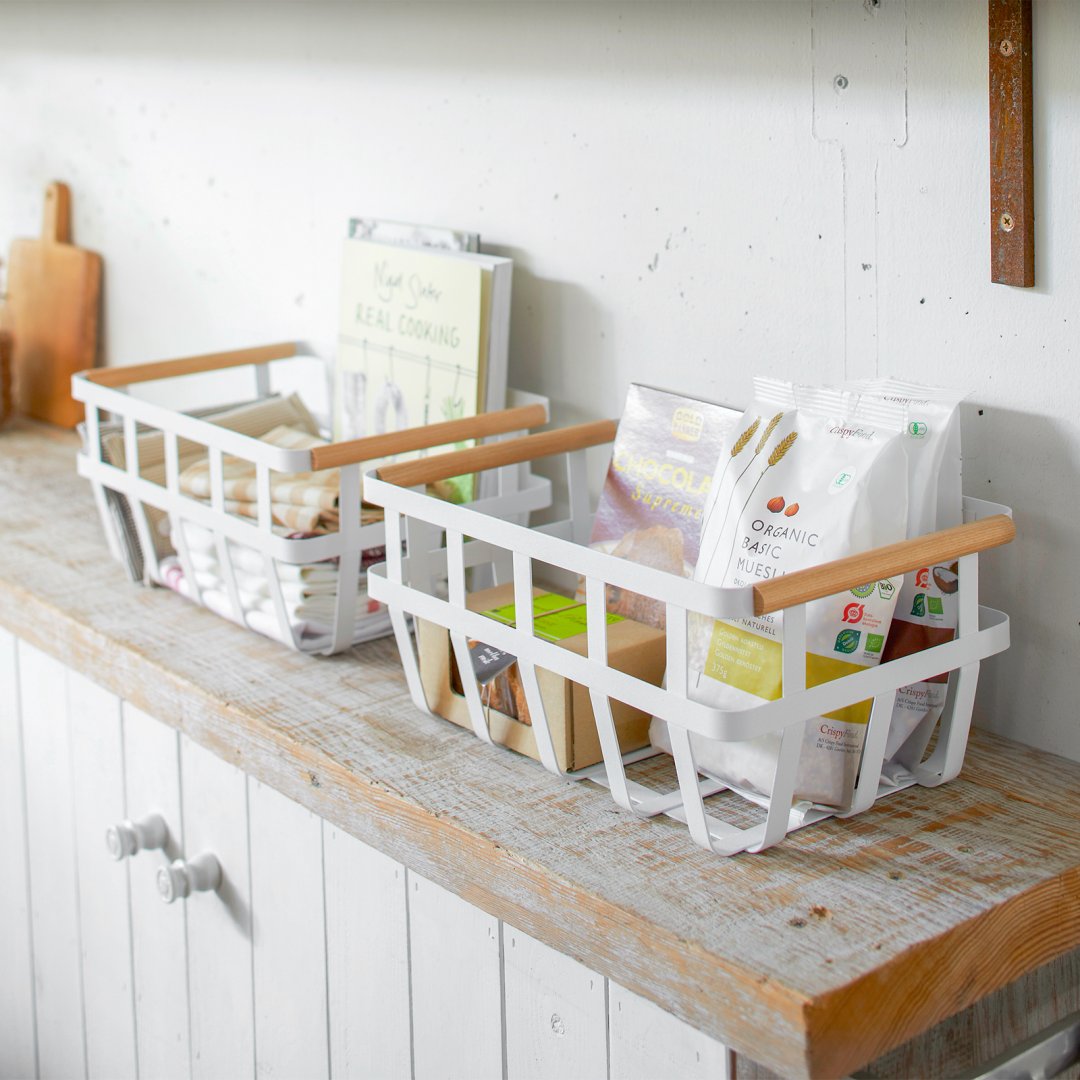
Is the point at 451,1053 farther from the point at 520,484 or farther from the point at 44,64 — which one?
the point at 44,64

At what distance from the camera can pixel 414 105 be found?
122 cm

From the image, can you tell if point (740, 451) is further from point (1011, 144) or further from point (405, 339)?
point (405, 339)

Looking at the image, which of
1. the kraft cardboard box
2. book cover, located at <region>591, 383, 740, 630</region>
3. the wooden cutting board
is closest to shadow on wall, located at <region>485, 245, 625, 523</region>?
book cover, located at <region>591, 383, 740, 630</region>

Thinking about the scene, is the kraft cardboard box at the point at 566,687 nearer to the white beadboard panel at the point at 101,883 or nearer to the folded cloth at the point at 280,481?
the folded cloth at the point at 280,481

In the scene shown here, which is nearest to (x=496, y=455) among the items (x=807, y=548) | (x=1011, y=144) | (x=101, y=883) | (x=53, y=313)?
(x=807, y=548)

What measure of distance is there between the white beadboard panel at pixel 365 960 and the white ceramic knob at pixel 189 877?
0.46ft

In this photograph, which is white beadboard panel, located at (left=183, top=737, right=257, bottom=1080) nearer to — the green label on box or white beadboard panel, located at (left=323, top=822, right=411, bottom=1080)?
white beadboard panel, located at (left=323, top=822, right=411, bottom=1080)

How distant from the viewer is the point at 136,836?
1090 mm

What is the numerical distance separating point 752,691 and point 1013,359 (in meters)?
0.26

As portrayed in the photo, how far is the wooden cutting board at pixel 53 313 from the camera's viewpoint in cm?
169

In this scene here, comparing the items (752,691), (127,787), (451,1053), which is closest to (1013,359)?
(752,691)

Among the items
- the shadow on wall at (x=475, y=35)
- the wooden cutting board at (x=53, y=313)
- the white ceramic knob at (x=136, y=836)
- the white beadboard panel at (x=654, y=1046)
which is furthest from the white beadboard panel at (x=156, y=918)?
the wooden cutting board at (x=53, y=313)

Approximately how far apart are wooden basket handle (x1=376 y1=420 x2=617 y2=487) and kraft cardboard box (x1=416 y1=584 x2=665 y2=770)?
0.09 meters

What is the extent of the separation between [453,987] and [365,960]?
9cm
